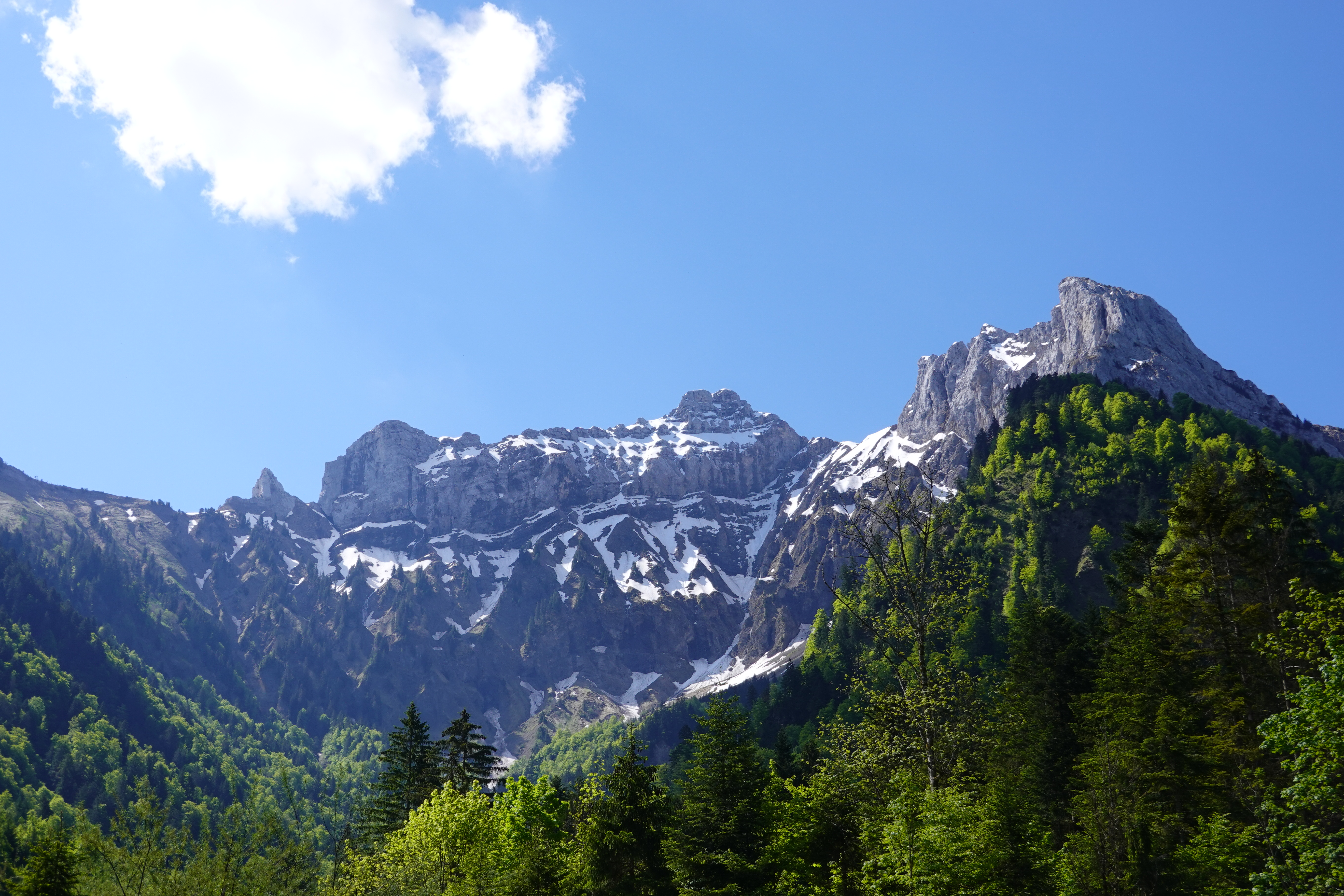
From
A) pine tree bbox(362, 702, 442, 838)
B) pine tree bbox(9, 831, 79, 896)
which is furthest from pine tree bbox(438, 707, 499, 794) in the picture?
pine tree bbox(9, 831, 79, 896)

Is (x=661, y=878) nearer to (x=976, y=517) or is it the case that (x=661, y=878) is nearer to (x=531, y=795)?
(x=531, y=795)

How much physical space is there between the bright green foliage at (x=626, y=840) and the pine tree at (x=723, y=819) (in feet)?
3.54

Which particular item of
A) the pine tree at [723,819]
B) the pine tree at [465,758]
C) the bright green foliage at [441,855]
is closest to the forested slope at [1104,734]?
the pine tree at [723,819]

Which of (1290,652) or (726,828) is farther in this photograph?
(726,828)

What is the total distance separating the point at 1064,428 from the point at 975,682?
5349 inches

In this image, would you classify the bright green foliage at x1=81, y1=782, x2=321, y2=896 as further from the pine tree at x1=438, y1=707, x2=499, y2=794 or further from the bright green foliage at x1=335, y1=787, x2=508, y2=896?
the pine tree at x1=438, y1=707, x2=499, y2=794

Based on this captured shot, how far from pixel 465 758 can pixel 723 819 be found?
34506mm

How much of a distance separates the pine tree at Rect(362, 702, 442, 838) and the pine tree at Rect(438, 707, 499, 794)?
36.0 inches

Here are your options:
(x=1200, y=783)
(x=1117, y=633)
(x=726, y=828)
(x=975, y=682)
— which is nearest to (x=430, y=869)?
(x=726, y=828)

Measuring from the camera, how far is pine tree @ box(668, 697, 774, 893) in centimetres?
3322

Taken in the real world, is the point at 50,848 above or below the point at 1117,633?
below

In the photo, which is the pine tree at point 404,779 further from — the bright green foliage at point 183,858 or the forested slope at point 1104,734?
the forested slope at point 1104,734

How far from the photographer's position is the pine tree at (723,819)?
33219 mm

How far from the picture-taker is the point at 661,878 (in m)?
34.7
